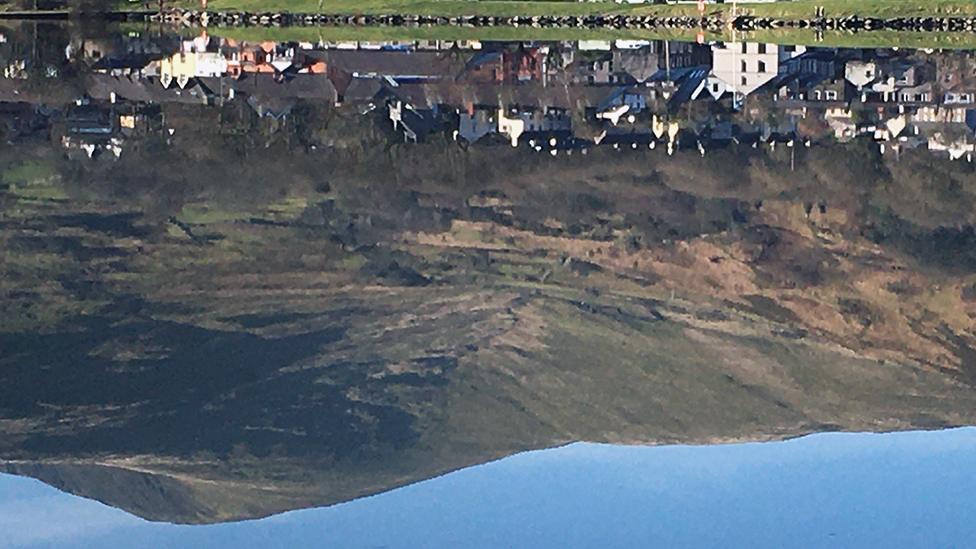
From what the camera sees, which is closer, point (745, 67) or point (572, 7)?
point (745, 67)

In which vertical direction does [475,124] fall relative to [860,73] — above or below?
below

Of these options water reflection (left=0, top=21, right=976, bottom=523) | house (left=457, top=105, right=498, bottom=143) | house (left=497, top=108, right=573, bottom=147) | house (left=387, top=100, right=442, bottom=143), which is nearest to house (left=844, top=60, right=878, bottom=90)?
house (left=497, top=108, right=573, bottom=147)

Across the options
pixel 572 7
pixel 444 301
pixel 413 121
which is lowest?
pixel 444 301

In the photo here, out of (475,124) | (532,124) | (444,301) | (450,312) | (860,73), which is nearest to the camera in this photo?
(444,301)

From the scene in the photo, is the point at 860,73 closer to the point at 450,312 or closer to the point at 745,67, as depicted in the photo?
the point at 745,67

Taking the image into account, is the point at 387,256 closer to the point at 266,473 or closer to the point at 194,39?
the point at 266,473

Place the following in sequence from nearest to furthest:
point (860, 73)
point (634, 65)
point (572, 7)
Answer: point (860, 73)
point (634, 65)
point (572, 7)

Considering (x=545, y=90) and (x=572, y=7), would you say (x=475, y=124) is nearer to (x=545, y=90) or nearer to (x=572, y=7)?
(x=545, y=90)

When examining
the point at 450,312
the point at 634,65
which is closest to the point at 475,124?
the point at 634,65
